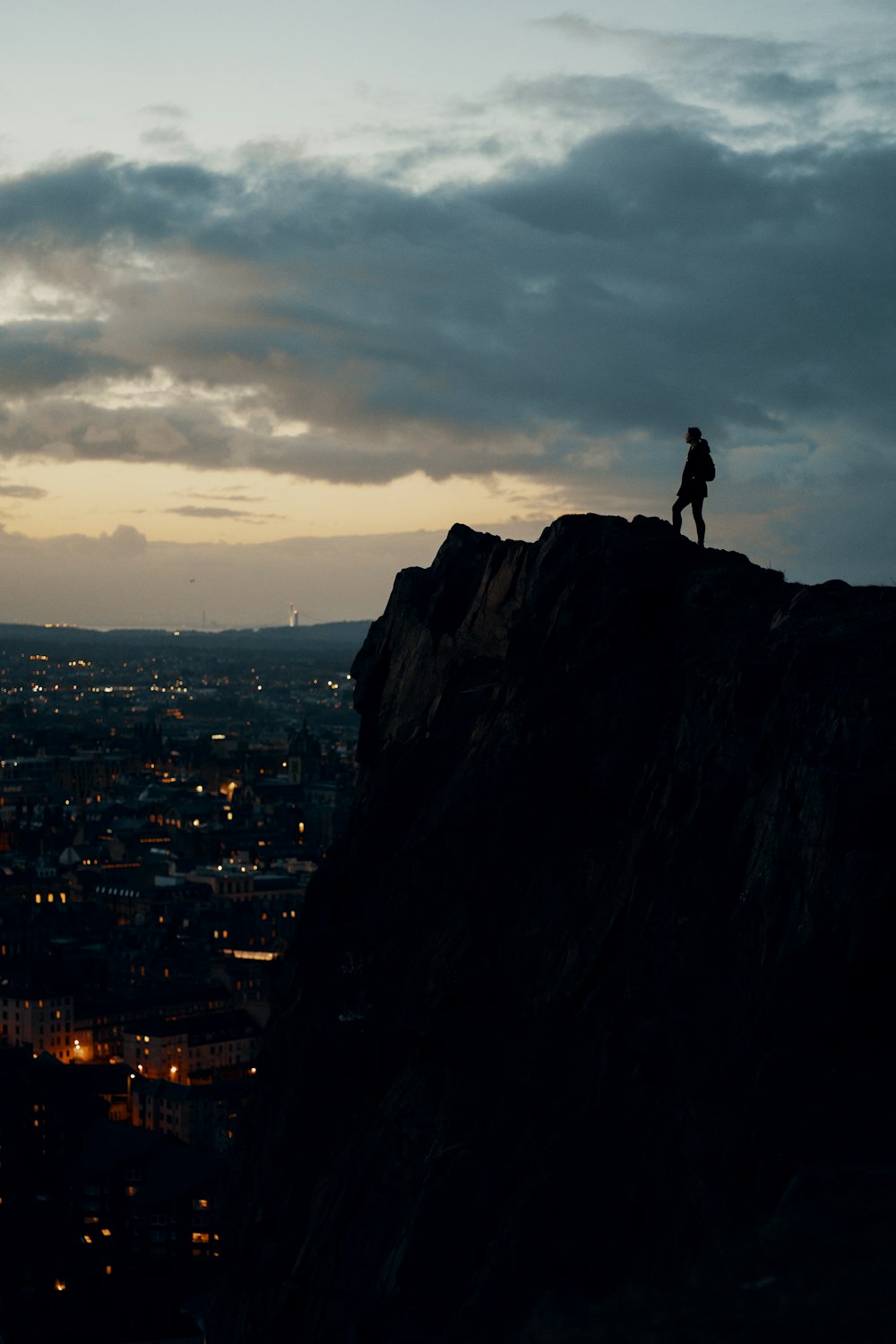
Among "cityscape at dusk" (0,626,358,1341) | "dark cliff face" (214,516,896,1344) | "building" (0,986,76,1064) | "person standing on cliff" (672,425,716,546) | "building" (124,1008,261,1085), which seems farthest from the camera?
"building" (0,986,76,1064)

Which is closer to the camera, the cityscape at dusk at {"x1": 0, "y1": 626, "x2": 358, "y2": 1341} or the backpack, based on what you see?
the backpack

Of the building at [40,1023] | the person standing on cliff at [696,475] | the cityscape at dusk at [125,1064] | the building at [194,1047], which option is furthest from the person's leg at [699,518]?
the building at [40,1023]

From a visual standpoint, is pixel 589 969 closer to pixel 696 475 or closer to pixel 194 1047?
pixel 696 475

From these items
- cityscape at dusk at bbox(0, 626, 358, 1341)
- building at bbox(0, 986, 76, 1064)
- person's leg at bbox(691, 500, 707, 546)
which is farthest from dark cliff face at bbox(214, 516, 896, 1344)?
building at bbox(0, 986, 76, 1064)

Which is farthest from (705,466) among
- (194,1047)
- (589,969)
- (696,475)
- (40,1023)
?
(40,1023)

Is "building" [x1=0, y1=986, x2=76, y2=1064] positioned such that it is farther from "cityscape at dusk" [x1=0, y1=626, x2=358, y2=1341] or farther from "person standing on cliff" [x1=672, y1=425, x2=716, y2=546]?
"person standing on cliff" [x1=672, y1=425, x2=716, y2=546]

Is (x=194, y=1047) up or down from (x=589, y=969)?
down

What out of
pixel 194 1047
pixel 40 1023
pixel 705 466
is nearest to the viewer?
pixel 705 466

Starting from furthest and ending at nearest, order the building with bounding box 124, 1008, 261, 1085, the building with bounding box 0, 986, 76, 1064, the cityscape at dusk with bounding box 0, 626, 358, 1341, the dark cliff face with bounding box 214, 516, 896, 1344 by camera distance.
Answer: the building with bounding box 0, 986, 76, 1064 → the building with bounding box 124, 1008, 261, 1085 → the cityscape at dusk with bounding box 0, 626, 358, 1341 → the dark cliff face with bounding box 214, 516, 896, 1344

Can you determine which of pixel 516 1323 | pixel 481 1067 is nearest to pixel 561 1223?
pixel 516 1323
